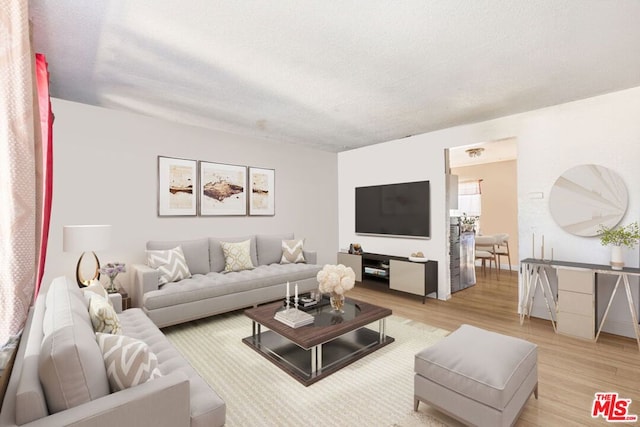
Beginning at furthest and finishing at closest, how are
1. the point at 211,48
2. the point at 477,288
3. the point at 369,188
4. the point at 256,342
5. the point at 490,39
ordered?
the point at 369,188 → the point at 477,288 → the point at 256,342 → the point at 211,48 → the point at 490,39

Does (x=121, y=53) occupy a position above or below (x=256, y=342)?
above

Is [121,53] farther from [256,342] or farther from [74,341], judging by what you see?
[256,342]

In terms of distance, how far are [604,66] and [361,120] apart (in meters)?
2.47

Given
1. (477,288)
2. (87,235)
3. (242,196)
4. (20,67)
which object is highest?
(20,67)

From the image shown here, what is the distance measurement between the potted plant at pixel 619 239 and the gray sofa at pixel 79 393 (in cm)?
387

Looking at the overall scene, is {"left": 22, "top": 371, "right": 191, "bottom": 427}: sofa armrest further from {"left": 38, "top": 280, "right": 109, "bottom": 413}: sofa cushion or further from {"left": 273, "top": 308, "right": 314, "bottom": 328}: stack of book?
{"left": 273, "top": 308, "right": 314, "bottom": 328}: stack of book

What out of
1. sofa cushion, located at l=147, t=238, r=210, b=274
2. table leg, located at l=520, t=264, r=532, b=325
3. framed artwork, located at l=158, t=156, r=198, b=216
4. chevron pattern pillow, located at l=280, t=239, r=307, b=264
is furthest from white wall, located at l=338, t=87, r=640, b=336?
framed artwork, located at l=158, t=156, r=198, b=216

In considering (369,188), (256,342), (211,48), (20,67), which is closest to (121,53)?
(211,48)

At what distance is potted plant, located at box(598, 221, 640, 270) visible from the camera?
297 cm

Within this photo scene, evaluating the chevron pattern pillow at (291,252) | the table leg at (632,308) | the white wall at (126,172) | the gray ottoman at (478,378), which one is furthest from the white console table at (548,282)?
the white wall at (126,172)

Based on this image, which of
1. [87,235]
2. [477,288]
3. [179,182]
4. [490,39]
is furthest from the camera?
[477,288]

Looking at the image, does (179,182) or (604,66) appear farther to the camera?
(179,182)

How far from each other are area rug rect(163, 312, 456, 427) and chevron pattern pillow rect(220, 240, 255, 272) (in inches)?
44.4

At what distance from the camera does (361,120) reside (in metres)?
4.11
